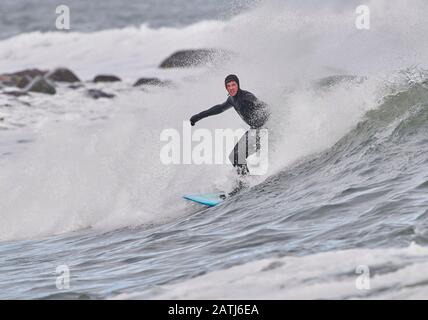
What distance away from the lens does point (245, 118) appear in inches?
513

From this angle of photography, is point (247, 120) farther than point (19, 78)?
No

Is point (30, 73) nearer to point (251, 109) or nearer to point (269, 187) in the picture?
point (251, 109)

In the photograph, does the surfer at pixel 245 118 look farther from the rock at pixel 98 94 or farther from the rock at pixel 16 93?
the rock at pixel 16 93

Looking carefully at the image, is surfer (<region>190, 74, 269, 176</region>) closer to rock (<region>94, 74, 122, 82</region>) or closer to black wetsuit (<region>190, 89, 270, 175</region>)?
black wetsuit (<region>190, 89, 270, 175</region>)

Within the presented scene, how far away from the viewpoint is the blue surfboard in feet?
40.9

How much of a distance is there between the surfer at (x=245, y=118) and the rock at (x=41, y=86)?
22.5 meters

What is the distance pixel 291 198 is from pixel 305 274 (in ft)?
11.7

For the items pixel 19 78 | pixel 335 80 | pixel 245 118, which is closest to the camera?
pixel 245 118

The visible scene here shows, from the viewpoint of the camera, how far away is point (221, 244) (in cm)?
983

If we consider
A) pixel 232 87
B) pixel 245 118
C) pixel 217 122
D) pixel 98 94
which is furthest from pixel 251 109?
pixel 98 94

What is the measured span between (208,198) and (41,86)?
924 inches

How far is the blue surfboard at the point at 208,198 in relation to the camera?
40.9 ft

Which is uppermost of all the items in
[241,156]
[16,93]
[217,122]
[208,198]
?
[16,93]

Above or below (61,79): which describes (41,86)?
below
